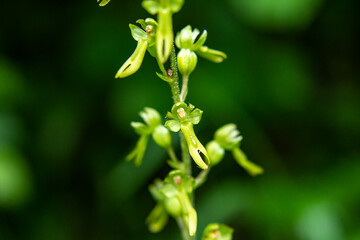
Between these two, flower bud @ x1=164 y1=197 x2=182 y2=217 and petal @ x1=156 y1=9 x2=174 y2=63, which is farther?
flower bud @ x1=164 y1=197 x2=182 y2=217

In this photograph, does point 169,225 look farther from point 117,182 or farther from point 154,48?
point 154,48

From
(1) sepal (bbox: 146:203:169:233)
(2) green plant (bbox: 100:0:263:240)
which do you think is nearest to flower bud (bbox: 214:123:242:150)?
(2) green plant (bbox: 100:0:263:240)

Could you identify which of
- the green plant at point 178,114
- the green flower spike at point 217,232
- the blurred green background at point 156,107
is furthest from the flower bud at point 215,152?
the blurred green background at point 156,107

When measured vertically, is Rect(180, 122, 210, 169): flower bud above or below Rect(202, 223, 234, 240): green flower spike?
above

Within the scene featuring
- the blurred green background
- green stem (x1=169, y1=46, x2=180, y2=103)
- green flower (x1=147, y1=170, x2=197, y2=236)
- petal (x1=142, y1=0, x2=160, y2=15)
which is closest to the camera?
petal (x1=142, y1=0, x2=160, y2=15)

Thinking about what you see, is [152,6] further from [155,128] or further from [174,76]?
[155,128]

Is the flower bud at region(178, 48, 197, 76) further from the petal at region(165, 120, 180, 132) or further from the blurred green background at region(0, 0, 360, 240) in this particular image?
the blurred green background at region(0, 0, 360, 240)

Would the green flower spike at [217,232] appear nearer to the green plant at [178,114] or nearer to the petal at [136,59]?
the green plant at [178,114]
